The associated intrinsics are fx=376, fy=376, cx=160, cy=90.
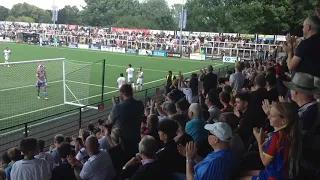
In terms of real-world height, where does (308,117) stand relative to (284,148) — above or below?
above

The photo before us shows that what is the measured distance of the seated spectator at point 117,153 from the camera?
5820 mm

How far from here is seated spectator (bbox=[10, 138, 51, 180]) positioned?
5196mm

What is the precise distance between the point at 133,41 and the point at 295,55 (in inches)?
1916

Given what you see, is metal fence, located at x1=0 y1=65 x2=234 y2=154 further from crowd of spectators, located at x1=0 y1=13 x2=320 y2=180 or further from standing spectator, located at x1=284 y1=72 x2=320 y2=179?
standing spectator, located at x1=284 y1=72 x2=320 y2=179

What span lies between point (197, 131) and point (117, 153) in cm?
129

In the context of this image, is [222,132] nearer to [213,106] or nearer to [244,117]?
[244,117]

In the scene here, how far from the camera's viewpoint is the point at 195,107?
6.38 m

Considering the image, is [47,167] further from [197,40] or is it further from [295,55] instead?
[197,40]

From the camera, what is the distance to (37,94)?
Result: 19953 millimetres

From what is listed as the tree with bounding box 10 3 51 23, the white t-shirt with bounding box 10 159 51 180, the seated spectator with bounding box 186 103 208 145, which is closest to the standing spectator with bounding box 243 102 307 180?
the seated spectator with bounding box 186 103 208 145

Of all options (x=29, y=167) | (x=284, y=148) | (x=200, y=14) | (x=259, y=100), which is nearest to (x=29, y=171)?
(x=29, y=167)

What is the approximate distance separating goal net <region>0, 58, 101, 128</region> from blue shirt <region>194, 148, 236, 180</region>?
11.2m

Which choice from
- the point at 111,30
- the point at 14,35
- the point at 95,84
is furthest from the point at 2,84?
the point at 14,35

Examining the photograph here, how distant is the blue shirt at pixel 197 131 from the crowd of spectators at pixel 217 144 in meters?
0.02
